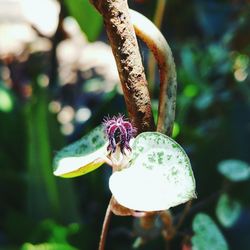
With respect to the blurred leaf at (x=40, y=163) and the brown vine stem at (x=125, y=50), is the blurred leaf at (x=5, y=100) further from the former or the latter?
the brown vine stem at (x=125, y=50)

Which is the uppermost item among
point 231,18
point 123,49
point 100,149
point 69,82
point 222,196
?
point 123,49

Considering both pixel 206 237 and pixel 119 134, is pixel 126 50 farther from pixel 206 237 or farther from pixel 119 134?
pixel 206 237

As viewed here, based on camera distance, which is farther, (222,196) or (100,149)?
(222,196)

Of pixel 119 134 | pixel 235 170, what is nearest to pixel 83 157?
pixel 119 134

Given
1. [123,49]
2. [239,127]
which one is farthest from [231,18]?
[123,49]

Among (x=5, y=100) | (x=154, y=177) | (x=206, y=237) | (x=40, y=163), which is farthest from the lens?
(x=5, y=100)

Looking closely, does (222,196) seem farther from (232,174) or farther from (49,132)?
(49,132)
